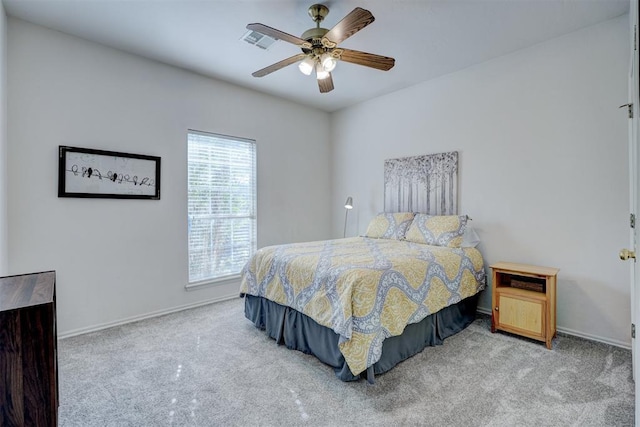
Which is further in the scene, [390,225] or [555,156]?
[390,225]

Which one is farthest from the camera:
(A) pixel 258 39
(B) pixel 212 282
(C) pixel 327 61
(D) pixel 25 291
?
(B) pixel 212 282

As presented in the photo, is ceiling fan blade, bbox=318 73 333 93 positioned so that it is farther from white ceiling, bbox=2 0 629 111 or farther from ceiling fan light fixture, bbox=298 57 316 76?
white ceiling, bbox=2 0 629 111

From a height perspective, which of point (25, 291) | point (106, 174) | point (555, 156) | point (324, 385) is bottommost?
point (324, 385)

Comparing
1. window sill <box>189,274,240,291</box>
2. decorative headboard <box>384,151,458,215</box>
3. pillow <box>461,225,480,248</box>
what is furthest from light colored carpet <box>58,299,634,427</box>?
decorative headboard <box>384,151,458,215</box>

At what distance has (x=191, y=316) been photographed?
11.0ft

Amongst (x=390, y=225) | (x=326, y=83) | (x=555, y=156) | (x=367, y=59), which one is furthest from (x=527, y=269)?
(x=326, y=83)

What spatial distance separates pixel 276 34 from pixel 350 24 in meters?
0.50

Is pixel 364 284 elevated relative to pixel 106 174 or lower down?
lower down

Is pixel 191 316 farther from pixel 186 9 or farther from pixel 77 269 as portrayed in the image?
pixel 186 9

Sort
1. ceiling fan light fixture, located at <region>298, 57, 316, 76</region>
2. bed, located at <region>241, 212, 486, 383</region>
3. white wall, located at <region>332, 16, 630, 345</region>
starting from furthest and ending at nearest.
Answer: white wall, located at <region>332, 16, 630, 345</region>
ceiling fan light fixture, located at <region>298, 57, 316, 76</region>
bed, located at <region>241, 212, 486, 383</region>

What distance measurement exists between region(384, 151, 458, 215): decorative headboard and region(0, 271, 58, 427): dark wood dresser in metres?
3.65

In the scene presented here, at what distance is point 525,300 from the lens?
269 centimetres

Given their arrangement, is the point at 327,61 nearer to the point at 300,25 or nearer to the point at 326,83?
the point at 326,83

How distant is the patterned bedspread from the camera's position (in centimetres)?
201
